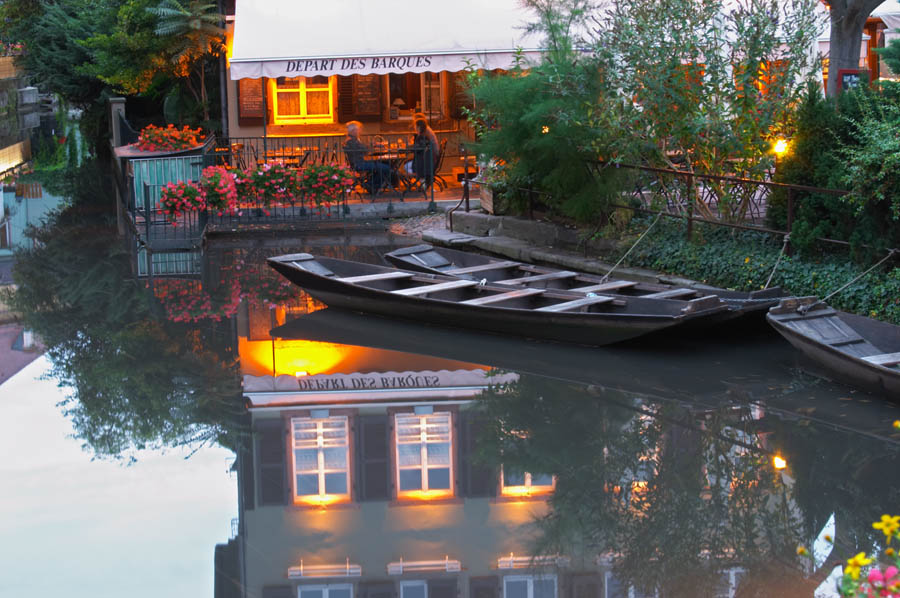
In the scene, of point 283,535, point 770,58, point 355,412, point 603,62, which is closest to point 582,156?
point 603,62

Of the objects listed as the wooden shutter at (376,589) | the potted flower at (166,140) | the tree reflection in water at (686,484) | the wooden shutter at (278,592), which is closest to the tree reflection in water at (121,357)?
the tree reflection in water at (686,484)

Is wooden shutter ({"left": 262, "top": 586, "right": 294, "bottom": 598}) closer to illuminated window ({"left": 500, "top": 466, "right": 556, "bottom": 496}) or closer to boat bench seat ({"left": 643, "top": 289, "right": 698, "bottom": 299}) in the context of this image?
illuminated window ({"left": 500, "top": 466, "right": 556, "bottom": 496})

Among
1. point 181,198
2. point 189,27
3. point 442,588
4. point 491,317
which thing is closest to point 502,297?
point 491,317

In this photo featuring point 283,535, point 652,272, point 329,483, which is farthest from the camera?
point 652,272

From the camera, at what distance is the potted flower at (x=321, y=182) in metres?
16.4

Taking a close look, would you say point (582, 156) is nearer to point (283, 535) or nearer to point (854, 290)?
point (854, 290)

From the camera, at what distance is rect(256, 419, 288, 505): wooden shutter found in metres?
6.73

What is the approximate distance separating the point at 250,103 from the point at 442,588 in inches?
643

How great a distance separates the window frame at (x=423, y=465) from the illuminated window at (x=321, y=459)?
12.3 inches

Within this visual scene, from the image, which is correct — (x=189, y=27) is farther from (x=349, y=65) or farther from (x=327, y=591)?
(x=327, y=591)

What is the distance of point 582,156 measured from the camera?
12523 mm

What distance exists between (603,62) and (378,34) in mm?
6235

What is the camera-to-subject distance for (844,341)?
28.3ft

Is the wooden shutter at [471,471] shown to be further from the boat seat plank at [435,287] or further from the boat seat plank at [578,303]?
the boat seat plank at [435,287]
